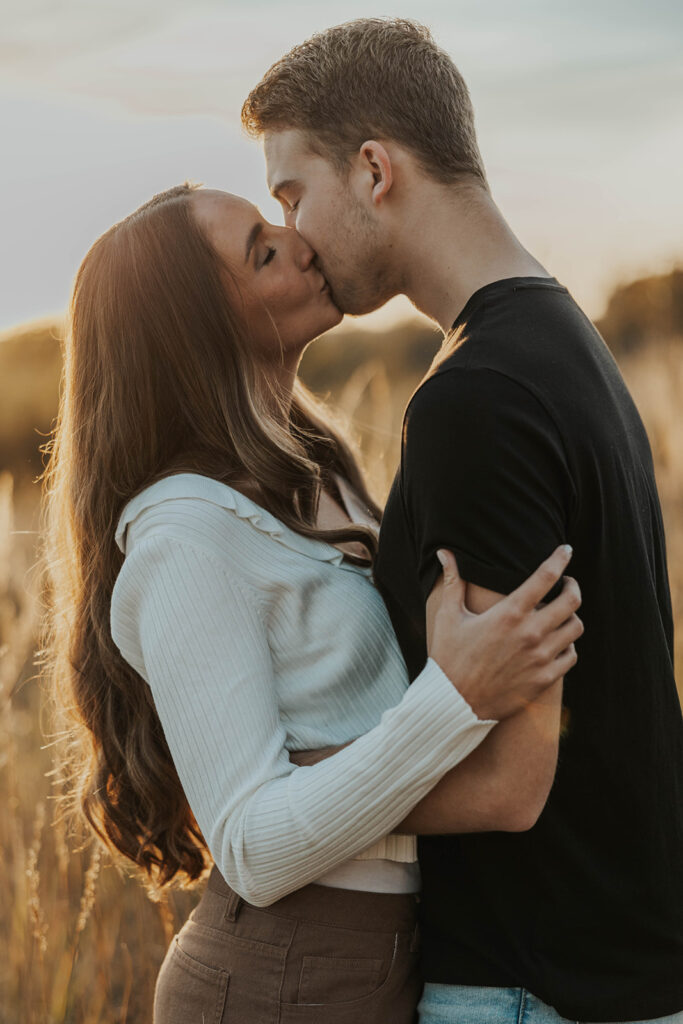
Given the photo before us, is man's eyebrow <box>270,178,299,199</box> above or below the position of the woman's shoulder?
above

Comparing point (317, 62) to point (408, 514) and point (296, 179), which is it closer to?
point (296, 179)

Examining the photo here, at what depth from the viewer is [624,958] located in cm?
155

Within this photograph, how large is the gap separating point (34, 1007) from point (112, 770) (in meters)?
1.06

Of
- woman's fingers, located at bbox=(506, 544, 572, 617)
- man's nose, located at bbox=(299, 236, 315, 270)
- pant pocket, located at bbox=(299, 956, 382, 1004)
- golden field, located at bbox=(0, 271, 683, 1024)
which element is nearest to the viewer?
woman's fingers, located at bbox=(506, 544, 572, 617)

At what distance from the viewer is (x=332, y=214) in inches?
81.4

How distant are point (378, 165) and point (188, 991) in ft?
5.23

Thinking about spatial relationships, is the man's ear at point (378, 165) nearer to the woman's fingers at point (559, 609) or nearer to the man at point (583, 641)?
the man at point (583, 641)

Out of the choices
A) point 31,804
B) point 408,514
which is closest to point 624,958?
point 408,514

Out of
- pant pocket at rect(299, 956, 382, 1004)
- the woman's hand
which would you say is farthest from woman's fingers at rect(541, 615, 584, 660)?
pant pocket at rect(299, 956, 382, 1004)

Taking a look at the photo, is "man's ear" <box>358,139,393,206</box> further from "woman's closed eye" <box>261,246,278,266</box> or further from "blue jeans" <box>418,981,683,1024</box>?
"blue jeans" <box>418,981,683,1024</box>

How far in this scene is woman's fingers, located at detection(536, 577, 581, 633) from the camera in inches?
54.8

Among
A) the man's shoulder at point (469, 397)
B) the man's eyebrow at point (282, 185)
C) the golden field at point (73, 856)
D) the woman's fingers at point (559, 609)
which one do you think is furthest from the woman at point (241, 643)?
the golden field at point (73, 856)

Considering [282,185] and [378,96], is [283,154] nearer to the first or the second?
[282,185]

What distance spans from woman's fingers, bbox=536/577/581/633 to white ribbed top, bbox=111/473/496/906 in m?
0.16
